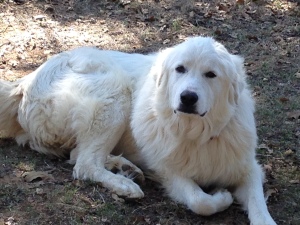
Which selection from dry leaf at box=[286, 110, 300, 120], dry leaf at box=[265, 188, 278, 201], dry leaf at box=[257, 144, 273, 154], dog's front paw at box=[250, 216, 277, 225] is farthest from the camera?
dry leaf at box=[286, 110, 300, 120]

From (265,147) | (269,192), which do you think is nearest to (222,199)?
(269,192)

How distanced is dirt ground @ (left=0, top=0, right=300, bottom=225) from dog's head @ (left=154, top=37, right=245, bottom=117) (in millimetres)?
831

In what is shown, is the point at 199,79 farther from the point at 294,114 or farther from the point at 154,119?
the point at 294,114

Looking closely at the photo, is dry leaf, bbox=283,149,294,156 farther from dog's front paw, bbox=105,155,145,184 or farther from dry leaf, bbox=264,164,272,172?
dog's front paw, bbox=105,155,145,184

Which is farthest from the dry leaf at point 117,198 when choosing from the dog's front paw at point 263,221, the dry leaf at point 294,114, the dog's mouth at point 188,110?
the dry leaf at point 294,114

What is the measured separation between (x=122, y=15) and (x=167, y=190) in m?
4.48

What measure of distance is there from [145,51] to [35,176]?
3.26 m

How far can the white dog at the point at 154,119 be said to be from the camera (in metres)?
4.18

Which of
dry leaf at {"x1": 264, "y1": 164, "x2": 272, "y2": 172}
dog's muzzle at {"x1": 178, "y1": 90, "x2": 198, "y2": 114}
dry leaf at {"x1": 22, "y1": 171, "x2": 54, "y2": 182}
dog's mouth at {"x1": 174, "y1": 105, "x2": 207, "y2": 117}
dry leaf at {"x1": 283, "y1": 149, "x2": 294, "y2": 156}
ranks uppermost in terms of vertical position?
dog's muzzle at {"x1": 178, "y1": 90, "x2": 198, "y2": 114}

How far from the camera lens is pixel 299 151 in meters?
5.29

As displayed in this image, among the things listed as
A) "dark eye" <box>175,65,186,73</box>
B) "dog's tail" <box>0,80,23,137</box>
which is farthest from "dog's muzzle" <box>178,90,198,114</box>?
"dog's tail" <box>0,80,23,137</box>

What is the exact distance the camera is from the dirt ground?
13.8ft

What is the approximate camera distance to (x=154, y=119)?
15.0 ft

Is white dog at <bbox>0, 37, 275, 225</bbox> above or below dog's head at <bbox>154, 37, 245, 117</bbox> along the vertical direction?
below
